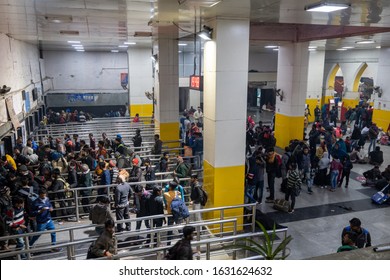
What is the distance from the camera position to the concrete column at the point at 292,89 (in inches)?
619

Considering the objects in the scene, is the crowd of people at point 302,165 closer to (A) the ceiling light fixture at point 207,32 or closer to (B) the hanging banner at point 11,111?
(A) the ceiling light fixture at point 207,32

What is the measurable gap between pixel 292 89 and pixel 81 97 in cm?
1603

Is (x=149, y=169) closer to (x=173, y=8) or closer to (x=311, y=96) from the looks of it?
(x=173, y=8)

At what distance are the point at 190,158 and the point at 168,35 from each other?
5.04 m

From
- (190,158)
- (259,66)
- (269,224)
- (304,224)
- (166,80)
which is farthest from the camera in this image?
(259,66)

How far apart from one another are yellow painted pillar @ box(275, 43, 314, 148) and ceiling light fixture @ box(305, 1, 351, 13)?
28.4 ft

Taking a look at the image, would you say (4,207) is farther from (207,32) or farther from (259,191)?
(259,191)

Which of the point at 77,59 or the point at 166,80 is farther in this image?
the point at 77,59

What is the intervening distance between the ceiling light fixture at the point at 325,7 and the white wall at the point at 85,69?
70.1ft

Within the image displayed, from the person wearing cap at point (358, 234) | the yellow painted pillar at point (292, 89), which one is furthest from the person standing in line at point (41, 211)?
the yellow painted pillar at point (292, 89)

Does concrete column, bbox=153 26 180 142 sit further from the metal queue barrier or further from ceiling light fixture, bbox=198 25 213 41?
the metal queue barrier

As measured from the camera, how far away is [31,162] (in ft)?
34.4

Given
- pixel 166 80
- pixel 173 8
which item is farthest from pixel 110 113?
pixel 173 8

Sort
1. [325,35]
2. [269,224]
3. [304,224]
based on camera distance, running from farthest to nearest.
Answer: [325,35] < [304,224] < [269,224]
